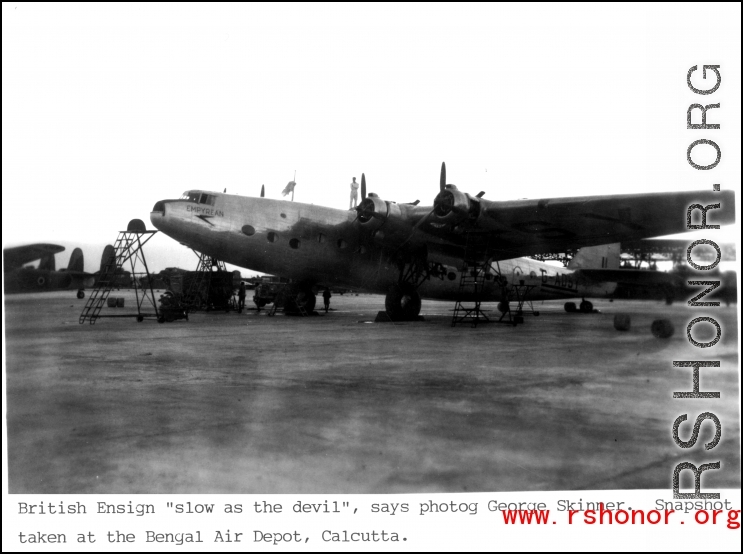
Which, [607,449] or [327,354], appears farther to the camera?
[327,354]

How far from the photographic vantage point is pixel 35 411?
4.70m

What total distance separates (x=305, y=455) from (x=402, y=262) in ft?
45.2

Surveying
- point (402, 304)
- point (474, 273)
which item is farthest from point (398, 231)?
point (474, 273)

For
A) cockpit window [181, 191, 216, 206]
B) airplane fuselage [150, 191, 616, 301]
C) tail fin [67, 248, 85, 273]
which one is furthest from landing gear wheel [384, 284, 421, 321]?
tail fin [67, 248, 85, 273]

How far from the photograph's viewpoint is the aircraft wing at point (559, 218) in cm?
1309

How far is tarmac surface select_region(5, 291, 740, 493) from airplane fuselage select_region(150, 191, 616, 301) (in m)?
7.23

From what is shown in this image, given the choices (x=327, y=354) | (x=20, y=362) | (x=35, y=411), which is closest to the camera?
(x=35, y=411)

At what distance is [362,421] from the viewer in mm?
4348

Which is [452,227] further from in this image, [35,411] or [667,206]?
[35,411]

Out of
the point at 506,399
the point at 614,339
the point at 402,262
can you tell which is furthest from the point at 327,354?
the point at 402,262

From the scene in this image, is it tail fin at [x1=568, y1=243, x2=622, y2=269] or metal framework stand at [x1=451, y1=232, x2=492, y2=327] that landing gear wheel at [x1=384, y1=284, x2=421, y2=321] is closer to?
metal framework stand at [x1=451, y1=232, x2=492, y2=327]

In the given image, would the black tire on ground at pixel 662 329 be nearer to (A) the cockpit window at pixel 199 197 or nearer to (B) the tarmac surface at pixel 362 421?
(B) the tarmac surface at pixel 362 421

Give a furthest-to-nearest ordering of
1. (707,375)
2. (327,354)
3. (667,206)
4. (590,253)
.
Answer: (590,253) < (667,206) < (327,354) < (707,375)

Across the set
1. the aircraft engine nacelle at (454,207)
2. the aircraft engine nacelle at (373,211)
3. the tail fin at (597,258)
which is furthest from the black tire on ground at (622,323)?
the tail fin at (597,258)
